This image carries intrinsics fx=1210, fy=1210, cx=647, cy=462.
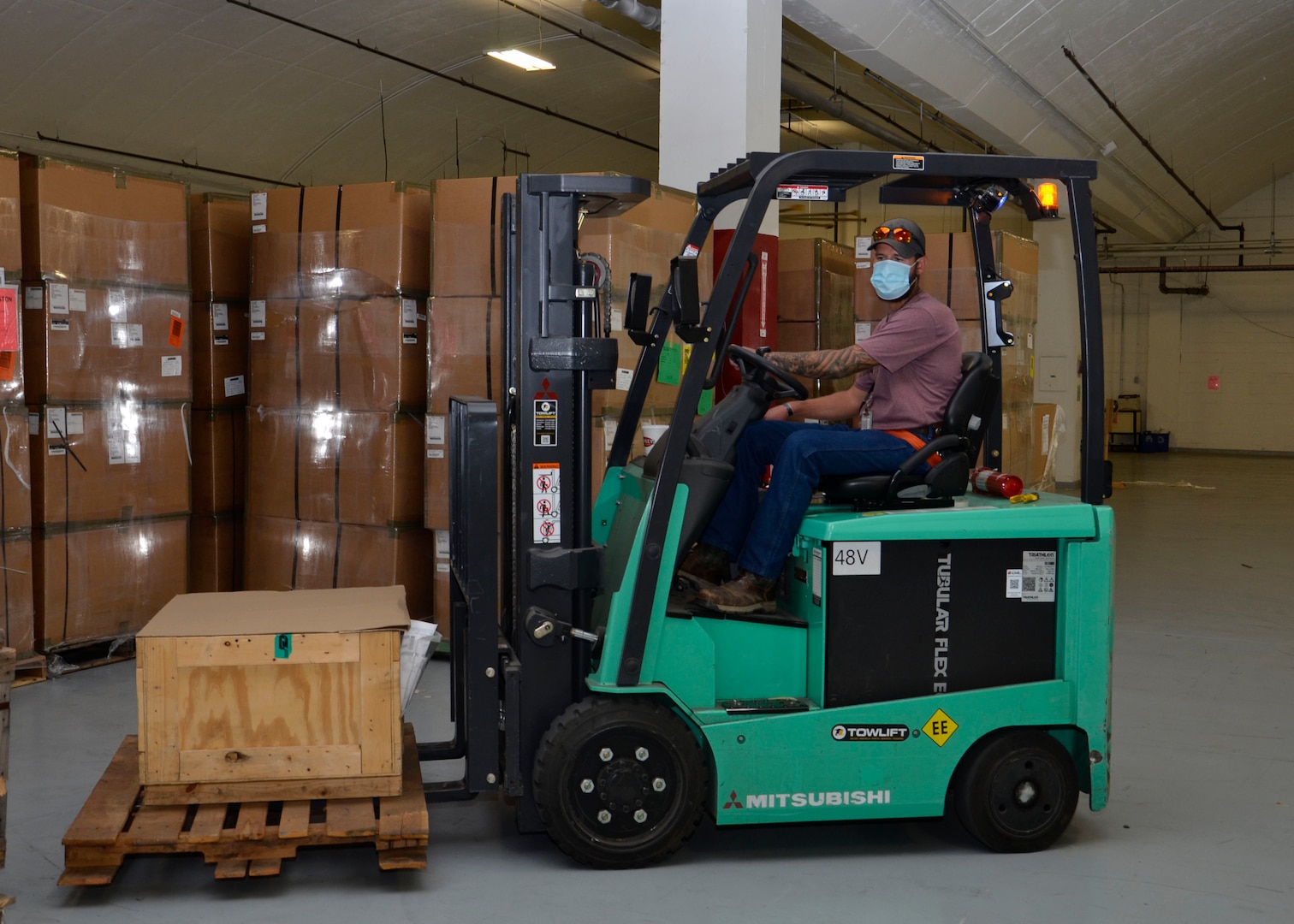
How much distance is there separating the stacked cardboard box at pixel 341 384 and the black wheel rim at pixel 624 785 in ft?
10.2

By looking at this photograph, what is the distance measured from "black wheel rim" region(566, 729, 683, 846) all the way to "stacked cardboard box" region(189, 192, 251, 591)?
4129 mm

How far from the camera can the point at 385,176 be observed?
17.1m

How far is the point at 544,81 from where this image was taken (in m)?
A: 15.6

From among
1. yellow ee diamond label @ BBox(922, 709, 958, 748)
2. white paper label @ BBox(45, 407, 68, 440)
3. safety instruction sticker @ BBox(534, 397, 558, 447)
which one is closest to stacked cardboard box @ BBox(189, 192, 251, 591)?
white paper label @ BBox(45, 407, 68, 440)

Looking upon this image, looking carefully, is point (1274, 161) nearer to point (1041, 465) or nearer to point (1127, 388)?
point (1127, 388)

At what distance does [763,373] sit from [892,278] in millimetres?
541

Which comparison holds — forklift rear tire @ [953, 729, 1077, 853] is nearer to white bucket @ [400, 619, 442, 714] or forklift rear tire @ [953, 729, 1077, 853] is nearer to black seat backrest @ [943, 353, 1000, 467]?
black seat backrest @ [943, 353, 1000, 467]

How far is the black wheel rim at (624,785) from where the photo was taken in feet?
11.5

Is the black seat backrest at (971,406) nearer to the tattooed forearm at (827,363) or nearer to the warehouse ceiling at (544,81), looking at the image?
the tattooed forearm at (827,363)

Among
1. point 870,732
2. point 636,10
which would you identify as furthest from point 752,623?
point 636,10

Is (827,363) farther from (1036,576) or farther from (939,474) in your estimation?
(1036,576)

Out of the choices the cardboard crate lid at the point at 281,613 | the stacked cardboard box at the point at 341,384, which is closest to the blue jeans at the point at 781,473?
the cardboard crate lid at the point at 281,613

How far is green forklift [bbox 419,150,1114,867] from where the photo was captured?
353cm

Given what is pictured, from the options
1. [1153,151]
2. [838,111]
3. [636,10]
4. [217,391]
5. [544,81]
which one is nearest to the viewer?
[217,391]
